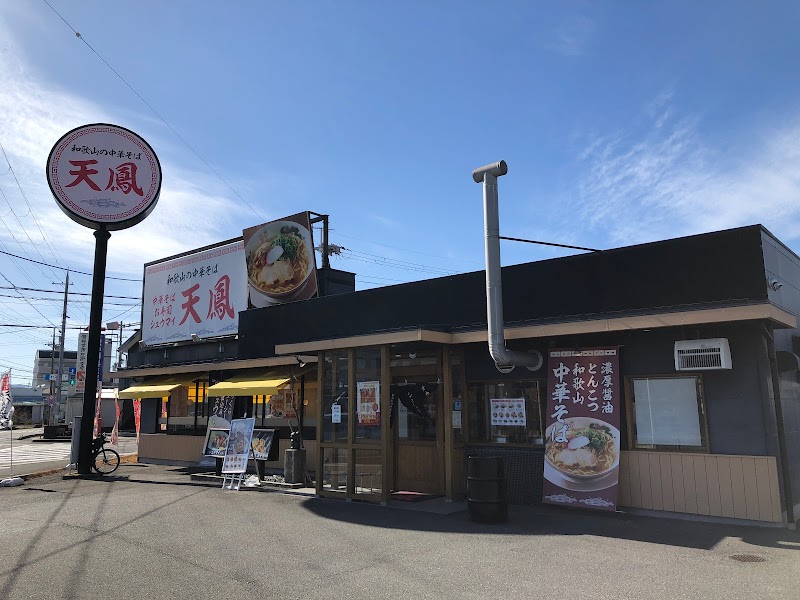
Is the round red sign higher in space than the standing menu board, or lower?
higher

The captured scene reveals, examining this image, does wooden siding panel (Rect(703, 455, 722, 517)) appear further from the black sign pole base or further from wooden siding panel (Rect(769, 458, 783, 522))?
the black sign pole base

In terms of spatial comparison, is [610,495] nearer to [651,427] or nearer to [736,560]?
[651,427]

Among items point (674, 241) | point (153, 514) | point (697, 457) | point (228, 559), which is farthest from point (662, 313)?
point (153, 514)

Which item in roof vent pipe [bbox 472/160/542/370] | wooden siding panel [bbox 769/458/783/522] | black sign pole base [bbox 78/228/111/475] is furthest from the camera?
black sign pole base [bbox 78/228/111/475]

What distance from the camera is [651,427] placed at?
9.79m

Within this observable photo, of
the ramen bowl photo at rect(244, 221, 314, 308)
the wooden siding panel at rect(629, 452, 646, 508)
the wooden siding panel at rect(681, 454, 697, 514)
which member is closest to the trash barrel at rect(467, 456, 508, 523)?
the wooden siding panel at rect(629, 452, 646, 508)

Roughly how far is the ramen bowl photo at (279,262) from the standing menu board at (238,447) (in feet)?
17.1

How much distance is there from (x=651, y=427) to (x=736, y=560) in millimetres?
3037

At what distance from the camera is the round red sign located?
17297 millimetres

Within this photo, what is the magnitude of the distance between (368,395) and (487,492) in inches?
131

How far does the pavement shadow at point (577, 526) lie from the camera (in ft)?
26.1

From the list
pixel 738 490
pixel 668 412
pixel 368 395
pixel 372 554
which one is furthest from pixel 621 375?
pixel 372 554

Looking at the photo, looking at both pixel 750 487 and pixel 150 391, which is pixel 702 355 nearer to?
pixel 750 487

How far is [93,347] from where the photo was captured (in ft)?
54.4
